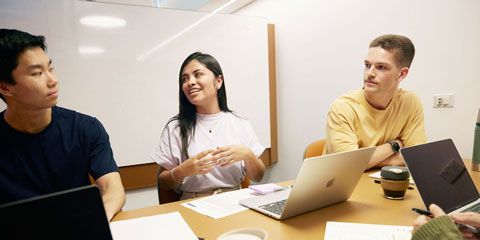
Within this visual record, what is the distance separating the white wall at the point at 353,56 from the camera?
6.63ft

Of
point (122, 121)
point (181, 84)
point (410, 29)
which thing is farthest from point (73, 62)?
point (410, 29)

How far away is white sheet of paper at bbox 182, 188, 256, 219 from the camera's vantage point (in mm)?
1080

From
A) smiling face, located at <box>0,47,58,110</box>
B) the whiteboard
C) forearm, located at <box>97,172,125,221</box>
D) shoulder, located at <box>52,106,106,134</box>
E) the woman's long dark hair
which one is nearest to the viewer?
forearm, located at <box>97,172,125,221</box>

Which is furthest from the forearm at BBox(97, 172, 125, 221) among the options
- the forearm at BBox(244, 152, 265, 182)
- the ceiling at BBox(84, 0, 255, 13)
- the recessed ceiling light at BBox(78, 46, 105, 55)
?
the ceiling at BBox(84, 0, 255, 13)

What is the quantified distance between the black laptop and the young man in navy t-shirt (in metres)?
0.67

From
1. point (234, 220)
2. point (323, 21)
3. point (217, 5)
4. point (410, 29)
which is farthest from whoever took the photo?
point (217, 5)

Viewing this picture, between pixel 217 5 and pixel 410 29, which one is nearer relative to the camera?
pixel 410 29

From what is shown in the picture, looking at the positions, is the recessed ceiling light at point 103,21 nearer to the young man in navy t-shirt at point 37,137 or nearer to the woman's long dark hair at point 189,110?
the woman's long dark hair at point 189,110

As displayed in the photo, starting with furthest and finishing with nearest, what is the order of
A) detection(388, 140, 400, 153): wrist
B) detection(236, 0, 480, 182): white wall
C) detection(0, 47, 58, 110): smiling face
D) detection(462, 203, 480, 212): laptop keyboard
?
detection(236, 0, 480, 182): white wall < detection(388, 140, 400, 153): wrist < detection(0, 47, 58, 110): smiling face < detection(462, 203, 480, 212): laptop keyboard

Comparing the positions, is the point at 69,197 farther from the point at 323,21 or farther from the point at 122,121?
the point at 323,21

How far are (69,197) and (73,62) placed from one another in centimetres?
227

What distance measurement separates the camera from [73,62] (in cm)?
245

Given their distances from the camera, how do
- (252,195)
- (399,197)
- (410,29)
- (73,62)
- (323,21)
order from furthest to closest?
(323,21), (73,62), (410,29), (252,195), (399,197)

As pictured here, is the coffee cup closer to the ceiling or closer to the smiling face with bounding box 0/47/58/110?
the smiling face with bounding box 0/47/58/110
